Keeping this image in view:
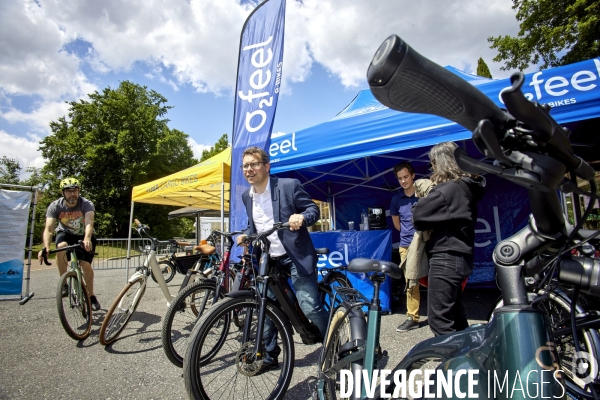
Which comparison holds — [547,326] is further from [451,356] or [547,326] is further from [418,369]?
[418,369]

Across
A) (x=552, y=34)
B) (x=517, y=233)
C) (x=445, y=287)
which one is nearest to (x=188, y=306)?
(x=445, y=287)

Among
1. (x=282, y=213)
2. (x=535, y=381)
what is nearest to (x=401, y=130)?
(x=282, y=213)

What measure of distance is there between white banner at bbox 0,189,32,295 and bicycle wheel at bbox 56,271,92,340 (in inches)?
117

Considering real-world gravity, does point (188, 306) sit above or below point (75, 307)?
above

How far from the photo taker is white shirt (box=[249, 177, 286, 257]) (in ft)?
8.80

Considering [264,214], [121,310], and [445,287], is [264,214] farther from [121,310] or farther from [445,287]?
[121,310]

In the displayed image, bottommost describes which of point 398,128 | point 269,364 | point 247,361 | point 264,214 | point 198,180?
point 269,364

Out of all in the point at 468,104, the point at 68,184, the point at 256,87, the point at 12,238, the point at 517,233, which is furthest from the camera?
the point at 12,238

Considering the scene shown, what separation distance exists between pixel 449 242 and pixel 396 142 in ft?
7.57

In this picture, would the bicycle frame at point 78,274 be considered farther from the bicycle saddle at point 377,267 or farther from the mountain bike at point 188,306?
the bicycle saddle at point 377,267

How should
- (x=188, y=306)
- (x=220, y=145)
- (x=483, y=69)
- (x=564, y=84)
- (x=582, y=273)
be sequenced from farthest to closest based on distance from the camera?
(x=220, y=145) → (x=483, y=69) → (x=564, y=84) → (x=188, y=306) → (x=582, y=273)

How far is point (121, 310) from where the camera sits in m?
3.49

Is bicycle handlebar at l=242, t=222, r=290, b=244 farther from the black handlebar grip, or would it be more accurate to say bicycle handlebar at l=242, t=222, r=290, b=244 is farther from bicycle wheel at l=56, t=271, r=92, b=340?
bicycle wheel at l=56, t=271, r=92, b=340

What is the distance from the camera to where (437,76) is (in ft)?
1.96
